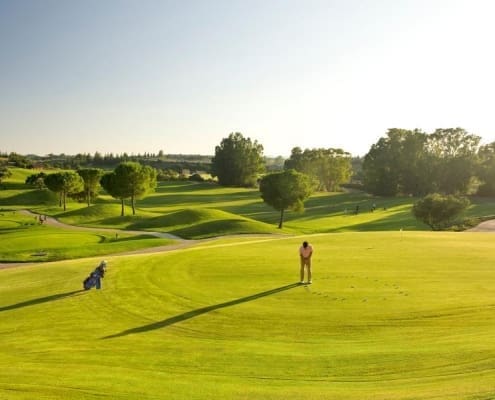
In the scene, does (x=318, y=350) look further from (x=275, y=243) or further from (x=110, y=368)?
(x=275, y=243)

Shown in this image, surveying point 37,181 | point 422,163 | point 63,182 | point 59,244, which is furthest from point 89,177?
point 422,163

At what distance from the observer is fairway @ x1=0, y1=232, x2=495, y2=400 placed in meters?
12.2

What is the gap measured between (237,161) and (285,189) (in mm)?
98926

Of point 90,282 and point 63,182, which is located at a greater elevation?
point 63,182

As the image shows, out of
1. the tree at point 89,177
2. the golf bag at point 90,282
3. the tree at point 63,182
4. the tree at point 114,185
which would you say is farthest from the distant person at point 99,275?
the tree at point 89,177

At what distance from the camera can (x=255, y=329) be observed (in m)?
17.5

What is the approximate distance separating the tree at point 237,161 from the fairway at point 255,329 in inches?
5691

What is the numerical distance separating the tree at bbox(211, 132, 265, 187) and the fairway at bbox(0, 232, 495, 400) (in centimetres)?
14455

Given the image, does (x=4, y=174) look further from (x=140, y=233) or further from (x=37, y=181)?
(x=140, y=233)

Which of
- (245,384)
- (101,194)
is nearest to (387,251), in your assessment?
(245,384)

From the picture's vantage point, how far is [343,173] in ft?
549

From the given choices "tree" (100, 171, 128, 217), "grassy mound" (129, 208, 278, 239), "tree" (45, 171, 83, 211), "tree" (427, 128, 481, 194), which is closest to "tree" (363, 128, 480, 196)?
"tree" (427, 128, 481, 194)

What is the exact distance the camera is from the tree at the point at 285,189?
77.6 metres

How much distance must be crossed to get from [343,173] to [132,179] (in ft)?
324
